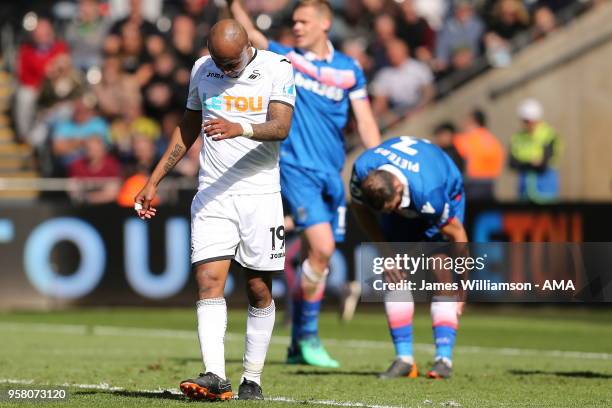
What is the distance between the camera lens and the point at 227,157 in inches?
349

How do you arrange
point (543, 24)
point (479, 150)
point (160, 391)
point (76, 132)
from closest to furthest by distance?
point (160, 391) → point (479, 150) → point (76, 132) → point (543, 24)

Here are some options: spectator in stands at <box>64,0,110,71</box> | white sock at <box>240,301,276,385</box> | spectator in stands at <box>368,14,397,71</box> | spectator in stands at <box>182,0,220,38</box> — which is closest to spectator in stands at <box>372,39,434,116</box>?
spectator in stands at <box>368,14,397,71</box>

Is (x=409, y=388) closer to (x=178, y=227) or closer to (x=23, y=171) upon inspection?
(x=178, y=227)

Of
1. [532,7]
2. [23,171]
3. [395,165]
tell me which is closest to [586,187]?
[532,7]

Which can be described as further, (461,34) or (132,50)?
(132,50)

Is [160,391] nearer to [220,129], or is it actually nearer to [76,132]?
[220,129]

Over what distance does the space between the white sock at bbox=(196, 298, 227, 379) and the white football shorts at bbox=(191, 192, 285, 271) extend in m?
0.29

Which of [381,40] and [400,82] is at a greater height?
[381,40]

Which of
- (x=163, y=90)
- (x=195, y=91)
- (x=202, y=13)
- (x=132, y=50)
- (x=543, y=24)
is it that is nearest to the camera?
(x=195, y=91)

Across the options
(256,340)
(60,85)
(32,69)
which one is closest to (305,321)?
(256,340)

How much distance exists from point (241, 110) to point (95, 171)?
11596 mm

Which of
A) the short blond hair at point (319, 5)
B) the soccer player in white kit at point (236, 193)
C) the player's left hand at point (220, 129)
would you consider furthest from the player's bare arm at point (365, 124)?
the player's left hand at point (220, 129)

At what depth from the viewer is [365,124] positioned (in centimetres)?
1174

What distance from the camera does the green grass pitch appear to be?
30.1 ft
